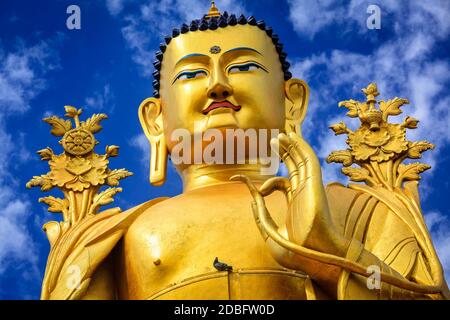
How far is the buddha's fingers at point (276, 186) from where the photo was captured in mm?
6336

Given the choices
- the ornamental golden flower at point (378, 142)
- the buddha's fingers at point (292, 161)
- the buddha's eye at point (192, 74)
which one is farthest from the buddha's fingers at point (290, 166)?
the buddha's eye at point (192, 74)

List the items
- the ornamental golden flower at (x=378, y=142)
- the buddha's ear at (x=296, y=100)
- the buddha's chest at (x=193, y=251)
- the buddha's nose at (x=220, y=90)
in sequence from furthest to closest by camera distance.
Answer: the buddha's ear at (x=296, y=100) → the ornamental golden flower at (x=378, y=142) → the buddha's nose at (x=220, y=90) → the buddha's chest at (x=193, y=251)

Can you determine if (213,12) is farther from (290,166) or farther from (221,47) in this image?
(290,166)

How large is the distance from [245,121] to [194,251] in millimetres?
1157

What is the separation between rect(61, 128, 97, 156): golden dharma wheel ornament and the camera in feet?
25.6

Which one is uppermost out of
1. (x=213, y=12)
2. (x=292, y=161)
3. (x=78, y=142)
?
(x=213, y=12)

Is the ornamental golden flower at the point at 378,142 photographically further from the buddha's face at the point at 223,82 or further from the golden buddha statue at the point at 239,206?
the buddha's face at the point at 223,82

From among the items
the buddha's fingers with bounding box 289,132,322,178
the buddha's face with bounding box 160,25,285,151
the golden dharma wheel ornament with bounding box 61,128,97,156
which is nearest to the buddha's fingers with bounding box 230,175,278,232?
the buddha's fingers with bounding box 289,132,322,178

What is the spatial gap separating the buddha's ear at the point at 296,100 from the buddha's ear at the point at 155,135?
3.15ft

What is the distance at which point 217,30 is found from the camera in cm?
791

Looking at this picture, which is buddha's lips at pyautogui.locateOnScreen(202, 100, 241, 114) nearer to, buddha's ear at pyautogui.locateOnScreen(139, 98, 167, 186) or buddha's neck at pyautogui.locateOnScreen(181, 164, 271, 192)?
buddha's neck at pyautogui.locateOnScreen(181, 164, 271, 192)

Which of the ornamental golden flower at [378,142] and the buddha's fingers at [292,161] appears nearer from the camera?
the buddha's fingers at [292,161]

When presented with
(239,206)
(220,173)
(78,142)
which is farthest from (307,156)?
(78,142)

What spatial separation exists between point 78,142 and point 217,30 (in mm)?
1320
